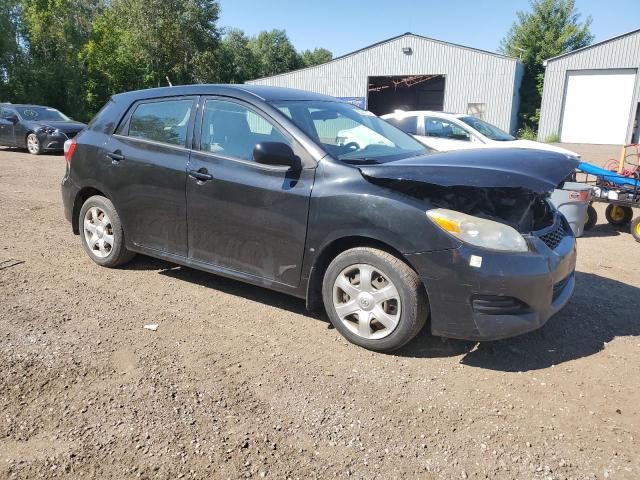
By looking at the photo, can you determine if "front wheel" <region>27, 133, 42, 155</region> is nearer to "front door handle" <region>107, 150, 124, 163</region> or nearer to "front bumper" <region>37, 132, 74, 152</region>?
"front bumper" <region>37, 132, 74, 152</region>

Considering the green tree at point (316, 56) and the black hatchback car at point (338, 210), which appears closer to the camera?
the black hatchback car at point (338, 210)

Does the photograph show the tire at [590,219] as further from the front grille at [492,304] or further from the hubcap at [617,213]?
the front grille at [492,304]

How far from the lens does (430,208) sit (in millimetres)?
3271

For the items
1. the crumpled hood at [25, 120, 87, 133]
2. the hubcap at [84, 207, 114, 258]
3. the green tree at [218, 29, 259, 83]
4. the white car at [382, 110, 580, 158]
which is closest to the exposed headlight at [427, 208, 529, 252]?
the hubcap at [84, 207, 114, 258]

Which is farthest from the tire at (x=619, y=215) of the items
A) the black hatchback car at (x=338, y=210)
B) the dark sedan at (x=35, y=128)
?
the dark sedan at (x=35, y=128)

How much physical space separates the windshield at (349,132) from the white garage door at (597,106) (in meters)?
27.5

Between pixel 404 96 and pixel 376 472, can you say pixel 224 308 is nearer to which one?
pixel 376 472

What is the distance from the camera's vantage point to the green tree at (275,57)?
6669 cm

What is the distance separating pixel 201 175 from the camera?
13.6ft

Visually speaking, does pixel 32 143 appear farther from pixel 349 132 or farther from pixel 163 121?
pixel 349 132

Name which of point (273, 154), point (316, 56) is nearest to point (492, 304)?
point (273, 154)

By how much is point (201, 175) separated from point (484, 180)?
2.19m

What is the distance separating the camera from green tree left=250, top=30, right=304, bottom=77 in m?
66.7

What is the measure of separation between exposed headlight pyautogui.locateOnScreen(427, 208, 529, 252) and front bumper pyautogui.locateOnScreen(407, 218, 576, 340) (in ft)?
0.17
